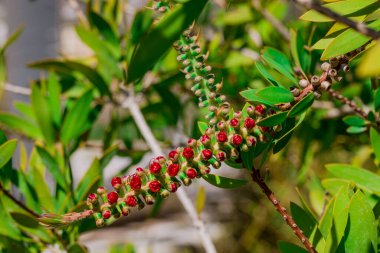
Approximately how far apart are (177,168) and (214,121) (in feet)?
0.19

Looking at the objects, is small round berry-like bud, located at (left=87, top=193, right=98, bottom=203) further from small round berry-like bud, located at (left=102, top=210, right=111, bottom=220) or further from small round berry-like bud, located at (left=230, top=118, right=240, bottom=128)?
small round berry-like bud, located at (left=230, top=118, right=240, bottom=128)

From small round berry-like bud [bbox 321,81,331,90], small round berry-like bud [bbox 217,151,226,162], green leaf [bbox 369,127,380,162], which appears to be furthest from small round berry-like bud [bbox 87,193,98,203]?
green leaf [bbox 369,127,380,162]

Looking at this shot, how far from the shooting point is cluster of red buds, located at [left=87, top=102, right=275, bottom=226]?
1.32 ft

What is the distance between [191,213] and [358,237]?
288 millimetres

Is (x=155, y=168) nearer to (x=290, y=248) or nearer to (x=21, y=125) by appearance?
(x=290, y=248)

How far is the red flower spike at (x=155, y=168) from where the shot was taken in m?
0.40

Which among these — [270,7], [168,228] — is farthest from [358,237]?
[168,228]

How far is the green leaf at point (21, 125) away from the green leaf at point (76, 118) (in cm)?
12

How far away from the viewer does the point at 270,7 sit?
1220 mm

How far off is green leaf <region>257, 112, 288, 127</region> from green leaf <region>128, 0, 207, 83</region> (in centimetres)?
12

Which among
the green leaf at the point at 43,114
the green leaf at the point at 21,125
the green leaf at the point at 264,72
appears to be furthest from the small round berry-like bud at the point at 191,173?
the green leaf at the point at 21,125

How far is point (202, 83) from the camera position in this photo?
0.45 metres

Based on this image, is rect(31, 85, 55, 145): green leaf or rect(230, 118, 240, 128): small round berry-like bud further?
rect(31, 85, 55, 145): green leaf

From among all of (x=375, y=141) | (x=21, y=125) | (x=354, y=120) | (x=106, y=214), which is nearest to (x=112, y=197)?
A: (x=106, y=214)
